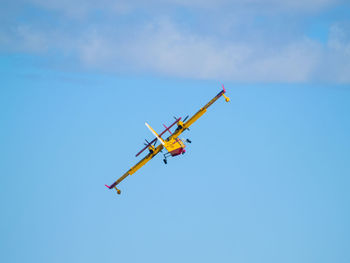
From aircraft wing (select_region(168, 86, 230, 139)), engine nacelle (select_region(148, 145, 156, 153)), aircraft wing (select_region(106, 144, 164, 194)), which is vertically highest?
aircraft wing (select_region(168, 86, 230, 139))

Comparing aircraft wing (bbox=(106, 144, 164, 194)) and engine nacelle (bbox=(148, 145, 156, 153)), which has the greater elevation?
engine nacelle (bbox=(148, 145, 156, 153))

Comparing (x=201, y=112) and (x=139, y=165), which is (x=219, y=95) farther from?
(x=139, y=165)

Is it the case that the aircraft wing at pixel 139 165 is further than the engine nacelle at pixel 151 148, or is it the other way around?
the aircraft wing at pixel 139 165

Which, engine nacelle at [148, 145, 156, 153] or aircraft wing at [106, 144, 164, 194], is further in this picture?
aircraft wing at [106, 144, 164, 194]

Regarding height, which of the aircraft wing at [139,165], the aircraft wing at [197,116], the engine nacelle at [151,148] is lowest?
the aircraft wing at [139,165]

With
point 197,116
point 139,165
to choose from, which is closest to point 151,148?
point 139,165

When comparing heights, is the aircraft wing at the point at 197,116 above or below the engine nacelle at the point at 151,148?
above

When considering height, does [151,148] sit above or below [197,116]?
below

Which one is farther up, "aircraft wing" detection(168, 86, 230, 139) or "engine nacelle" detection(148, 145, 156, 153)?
"aircraft wing" detection(168, 86, 230, 139)

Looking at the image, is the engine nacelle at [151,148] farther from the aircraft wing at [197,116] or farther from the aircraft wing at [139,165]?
the aircraft wing at [197,116]

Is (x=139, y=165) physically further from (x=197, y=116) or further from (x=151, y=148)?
(x=197, y=116)

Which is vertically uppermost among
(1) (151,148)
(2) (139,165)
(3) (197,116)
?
(3) (197,116)

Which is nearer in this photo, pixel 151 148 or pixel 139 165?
pixel 151 148

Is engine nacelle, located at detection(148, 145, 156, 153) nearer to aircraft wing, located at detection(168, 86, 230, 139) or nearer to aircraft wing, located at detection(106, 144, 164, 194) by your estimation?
aircraft wing, located at detection(106, 144, 164, 194)
